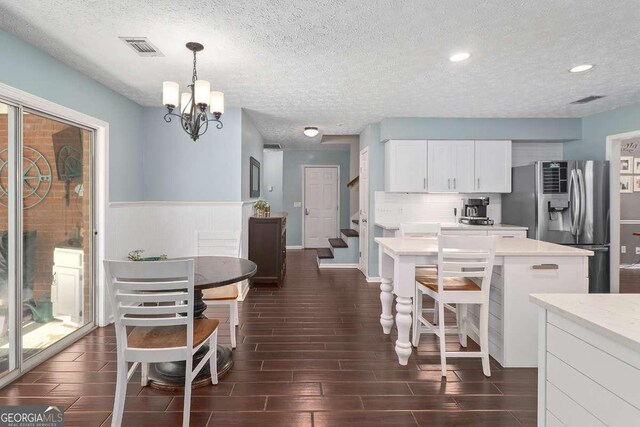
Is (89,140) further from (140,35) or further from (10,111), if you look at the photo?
(140,35)

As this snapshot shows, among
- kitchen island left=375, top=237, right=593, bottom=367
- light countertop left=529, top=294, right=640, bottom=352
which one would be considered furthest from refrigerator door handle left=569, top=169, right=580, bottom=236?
light countertop left=529, top=294, right=640, bottom=352

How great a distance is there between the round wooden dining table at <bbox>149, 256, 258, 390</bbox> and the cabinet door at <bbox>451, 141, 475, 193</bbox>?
344 cm

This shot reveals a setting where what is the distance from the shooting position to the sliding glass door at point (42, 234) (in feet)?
8.06

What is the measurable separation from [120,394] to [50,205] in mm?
1910

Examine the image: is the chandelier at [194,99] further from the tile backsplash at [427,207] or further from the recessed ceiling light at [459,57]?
the tile backsplash at [427,207]

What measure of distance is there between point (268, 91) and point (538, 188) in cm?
344

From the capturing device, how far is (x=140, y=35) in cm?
246

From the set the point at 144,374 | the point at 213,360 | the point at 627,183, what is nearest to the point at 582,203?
the point at 627,183

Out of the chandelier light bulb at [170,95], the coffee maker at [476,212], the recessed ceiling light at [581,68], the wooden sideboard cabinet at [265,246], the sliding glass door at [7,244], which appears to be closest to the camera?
the sliding glass door at [7,244]

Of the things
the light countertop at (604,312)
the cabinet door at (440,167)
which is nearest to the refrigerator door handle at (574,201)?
the cabinet door at (440,167)

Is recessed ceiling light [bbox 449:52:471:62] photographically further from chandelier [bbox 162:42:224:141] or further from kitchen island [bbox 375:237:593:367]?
chandelier [bbox 162:42:224:141]

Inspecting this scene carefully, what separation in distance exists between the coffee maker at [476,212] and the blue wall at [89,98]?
424 centimetres

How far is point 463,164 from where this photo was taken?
4.97 meters

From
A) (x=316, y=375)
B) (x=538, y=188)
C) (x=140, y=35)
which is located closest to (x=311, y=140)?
(x=538, y=188)
